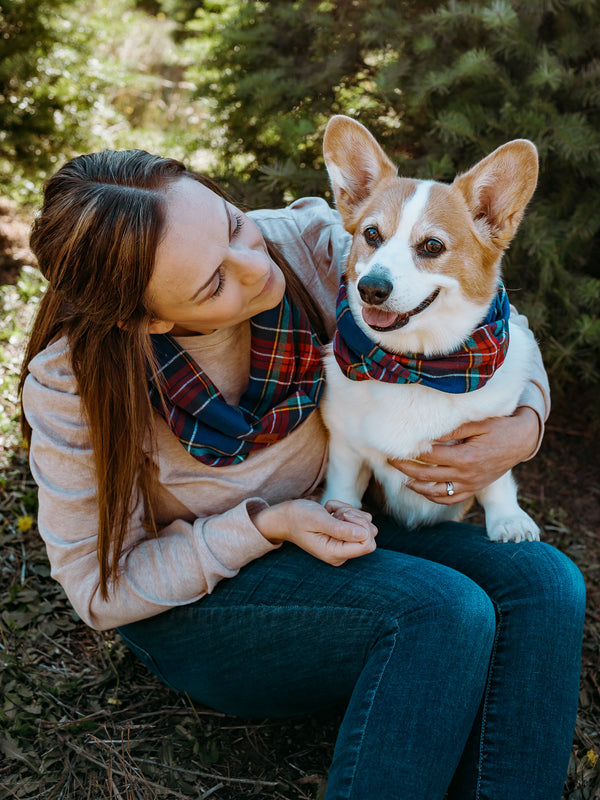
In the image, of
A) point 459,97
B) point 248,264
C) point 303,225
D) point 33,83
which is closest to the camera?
point 248,264

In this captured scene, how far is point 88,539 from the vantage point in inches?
59.1

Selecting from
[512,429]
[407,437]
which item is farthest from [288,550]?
[512,429]

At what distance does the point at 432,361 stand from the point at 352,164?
570mm

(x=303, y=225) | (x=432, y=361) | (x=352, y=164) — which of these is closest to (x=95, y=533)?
(x=432, y=361)

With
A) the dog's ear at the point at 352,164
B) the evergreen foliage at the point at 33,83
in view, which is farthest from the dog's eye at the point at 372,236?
the evergreen foliage at the point at 33,83

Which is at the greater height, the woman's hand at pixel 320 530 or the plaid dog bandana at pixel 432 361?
the plaid dog bandana at pixel 432 361

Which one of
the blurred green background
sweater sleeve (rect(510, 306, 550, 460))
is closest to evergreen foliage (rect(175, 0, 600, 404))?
the blurred green background

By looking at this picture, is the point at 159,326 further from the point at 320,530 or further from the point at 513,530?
the point at 513,530

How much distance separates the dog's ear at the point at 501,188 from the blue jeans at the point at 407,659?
744mm

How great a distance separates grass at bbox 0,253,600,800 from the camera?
1603 mm

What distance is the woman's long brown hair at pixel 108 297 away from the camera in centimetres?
135

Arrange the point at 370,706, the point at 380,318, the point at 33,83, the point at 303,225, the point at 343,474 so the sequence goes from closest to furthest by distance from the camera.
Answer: the point at 370,706, the point at 380,318, the point at 343,474, the point at 303,225, the point at 33,83

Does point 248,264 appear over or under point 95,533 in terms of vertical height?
over

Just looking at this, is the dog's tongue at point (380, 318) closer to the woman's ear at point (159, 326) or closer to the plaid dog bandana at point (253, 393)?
the plaid dog bandana at point (253, 393)
